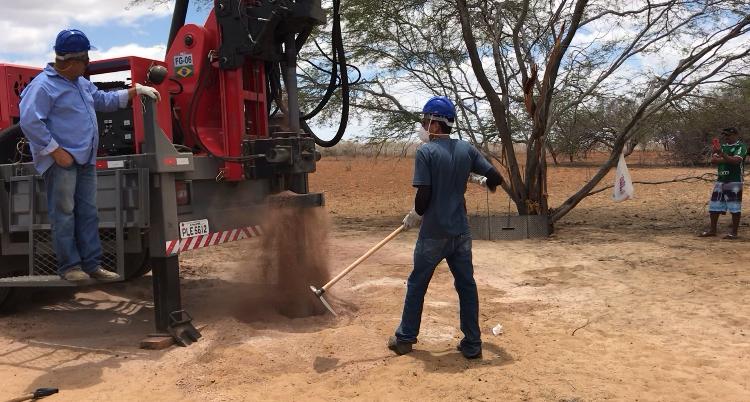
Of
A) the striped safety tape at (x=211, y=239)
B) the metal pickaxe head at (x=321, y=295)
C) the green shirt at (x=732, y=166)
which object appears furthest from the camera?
the green shirt at (x=732, y=166)

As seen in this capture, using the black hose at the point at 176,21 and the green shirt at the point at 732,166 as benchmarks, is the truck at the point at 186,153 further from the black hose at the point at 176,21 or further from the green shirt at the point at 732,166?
the green shirt at the point at 732,166

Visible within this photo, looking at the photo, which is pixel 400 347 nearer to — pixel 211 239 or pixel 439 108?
pixel 439 108

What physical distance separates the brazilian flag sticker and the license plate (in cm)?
138

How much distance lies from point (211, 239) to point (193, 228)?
28 cm

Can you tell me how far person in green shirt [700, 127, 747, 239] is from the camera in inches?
376

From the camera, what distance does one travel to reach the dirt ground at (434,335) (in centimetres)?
427

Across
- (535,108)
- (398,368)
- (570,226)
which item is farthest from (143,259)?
(570,226)

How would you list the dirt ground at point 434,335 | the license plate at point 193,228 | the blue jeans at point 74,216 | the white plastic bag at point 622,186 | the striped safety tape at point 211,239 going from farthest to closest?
the white plastic bag at point 622,186, the license plate at point 193,228, the striped safety tape at point 211,239, the blue jeans at point 74,216, the dirt ground at point 434,335

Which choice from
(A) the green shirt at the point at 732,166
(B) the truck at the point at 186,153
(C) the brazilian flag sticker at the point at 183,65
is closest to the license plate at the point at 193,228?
(B) the truck at the point at 186,153

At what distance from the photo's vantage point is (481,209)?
1548 cm

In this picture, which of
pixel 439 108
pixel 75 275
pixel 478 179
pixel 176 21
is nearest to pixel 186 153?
pixel 75 275

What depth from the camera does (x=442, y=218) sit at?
4754 millimetres

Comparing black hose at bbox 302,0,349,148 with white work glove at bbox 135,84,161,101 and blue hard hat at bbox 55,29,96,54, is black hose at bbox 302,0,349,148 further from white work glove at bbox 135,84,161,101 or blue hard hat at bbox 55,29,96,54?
blue hard hat at bbox 55,29,96,54

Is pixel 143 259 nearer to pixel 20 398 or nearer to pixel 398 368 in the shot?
pixel 20 398
